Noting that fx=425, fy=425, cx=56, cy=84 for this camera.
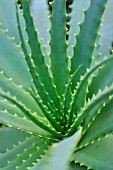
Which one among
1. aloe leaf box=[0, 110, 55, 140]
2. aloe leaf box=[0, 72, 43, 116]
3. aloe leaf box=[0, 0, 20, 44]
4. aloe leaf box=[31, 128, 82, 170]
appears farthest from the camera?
aloe leaf box=[0, 0, 20, 44]

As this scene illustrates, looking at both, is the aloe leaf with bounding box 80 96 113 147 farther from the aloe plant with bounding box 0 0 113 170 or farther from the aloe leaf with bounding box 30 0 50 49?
the aloe leaf with bounding box 30 0 50 49

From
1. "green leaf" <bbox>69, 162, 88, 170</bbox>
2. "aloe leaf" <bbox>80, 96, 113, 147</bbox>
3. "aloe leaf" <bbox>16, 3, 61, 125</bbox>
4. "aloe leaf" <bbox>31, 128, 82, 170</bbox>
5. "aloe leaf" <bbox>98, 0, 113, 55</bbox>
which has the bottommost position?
"aloe leaf" <bbox>31, 128, 82, 170</bbox>

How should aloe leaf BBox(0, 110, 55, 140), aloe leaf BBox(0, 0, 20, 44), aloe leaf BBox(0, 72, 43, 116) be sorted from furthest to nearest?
aloe leaf BBox(0, 0, 20, 44) < aloe leaf BBox(0, 72, 43, 116) < aloe leaf BBox(0, 110, 55, 140)

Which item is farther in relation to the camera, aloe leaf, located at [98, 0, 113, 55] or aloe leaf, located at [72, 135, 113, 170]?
aloe leaf, located at [98, 0, 113, 55]

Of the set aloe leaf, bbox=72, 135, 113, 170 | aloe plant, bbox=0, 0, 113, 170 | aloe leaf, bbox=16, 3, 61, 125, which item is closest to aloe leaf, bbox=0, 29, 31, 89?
aloe plant, bbox=0, 0, 113, 170

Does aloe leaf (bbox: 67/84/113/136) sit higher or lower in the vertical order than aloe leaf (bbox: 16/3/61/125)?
lower

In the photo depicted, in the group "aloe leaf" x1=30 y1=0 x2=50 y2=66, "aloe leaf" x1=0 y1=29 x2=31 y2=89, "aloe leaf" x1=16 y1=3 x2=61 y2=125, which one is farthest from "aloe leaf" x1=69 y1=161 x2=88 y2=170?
"aloe leaf" x1=30 y1=0 x2=50 y2=66
